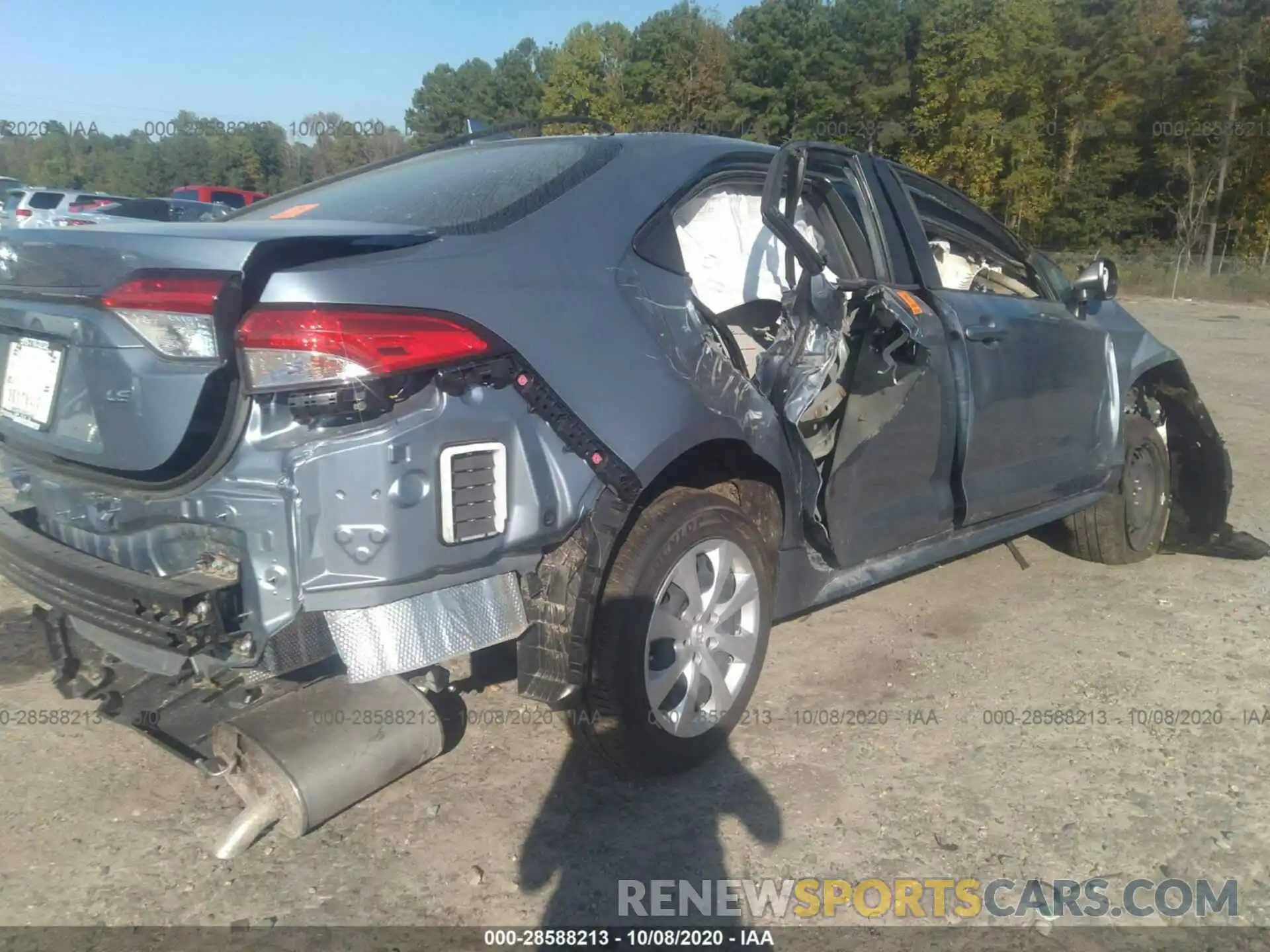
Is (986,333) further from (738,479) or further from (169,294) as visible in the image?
(169,294)

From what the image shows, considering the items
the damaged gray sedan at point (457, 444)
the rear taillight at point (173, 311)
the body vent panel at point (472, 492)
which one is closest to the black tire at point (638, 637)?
the damaged gray sedan at point (457, 444)

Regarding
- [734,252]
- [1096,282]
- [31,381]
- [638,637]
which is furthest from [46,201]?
[638,637]

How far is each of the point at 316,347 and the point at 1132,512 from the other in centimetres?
419

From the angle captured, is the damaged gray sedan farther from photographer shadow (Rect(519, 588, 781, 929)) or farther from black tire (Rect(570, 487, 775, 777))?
photographer shadow (Rect(519, 588, 781, 929))

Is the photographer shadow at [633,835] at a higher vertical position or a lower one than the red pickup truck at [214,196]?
lower

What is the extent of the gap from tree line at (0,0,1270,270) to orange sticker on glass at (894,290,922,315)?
3138 centimetres

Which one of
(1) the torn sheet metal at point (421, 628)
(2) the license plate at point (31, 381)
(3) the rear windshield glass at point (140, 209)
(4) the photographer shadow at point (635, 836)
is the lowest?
(4) the photographer shadow at point (635, 836)

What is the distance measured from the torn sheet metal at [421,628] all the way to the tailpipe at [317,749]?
22 centimetres

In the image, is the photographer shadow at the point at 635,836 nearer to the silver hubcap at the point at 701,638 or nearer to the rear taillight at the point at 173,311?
the silver hubcap at the point at 701,638

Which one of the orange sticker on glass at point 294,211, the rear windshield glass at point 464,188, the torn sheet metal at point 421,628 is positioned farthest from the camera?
the orange sticker on glass at point 294,211

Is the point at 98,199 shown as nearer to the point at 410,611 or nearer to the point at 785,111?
the point at 410,611

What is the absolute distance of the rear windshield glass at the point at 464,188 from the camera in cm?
255

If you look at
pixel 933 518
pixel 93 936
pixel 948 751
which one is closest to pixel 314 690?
pixel 93 936

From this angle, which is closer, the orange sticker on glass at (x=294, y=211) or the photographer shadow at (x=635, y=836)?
the photographer shadow at (x=635, y=836)
